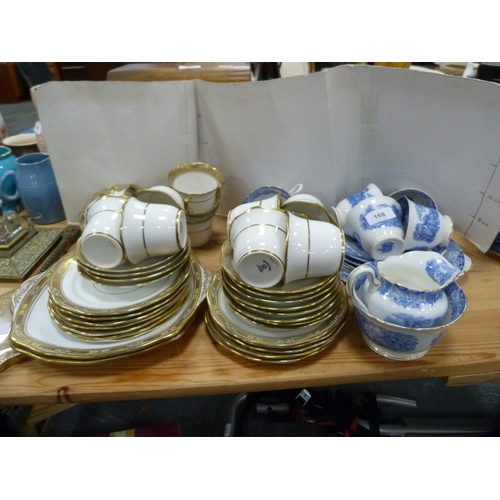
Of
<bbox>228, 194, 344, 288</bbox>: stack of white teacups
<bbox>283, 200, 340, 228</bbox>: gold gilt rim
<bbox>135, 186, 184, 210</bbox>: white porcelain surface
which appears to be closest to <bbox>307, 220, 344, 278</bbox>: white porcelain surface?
<bbox>228, 194, 344, 288</bbox>: stack of white teacups

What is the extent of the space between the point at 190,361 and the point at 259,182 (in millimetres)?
501

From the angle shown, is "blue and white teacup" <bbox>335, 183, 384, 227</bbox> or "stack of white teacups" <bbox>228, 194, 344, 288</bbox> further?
"blue and white teacup" <bbox>335, 183, 384, 227</bbox>

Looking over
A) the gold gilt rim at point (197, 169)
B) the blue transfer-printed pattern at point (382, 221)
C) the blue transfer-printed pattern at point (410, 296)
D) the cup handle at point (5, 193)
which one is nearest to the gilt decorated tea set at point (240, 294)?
the blue transfer-printed pattern at point (410, 296)

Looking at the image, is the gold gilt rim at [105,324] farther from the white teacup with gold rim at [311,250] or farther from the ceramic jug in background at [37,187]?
the ceramic jug in background at [37,187]

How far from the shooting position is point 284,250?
1.84 ft

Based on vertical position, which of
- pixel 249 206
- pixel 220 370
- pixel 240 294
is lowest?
pixel 220 370

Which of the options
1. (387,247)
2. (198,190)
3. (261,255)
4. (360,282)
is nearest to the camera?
(261,255)

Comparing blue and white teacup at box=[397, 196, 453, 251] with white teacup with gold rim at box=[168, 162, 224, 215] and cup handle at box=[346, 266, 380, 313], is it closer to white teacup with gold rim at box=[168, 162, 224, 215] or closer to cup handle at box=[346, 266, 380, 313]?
cup handle at box=[346, 266, 380, 313]

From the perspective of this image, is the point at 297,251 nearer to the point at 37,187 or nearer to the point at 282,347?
the point at 282,347

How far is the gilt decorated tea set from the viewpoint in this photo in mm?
569

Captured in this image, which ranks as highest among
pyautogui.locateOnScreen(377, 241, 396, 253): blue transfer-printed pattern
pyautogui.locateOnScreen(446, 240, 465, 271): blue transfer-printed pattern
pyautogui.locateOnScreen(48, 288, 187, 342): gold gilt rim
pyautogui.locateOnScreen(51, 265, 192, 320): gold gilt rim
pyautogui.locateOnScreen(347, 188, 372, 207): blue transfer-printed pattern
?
pyautogui.locateOnScreen(347, 188, 372, 207): blue transfer-printed pattern

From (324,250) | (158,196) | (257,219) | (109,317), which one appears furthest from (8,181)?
(324,250)

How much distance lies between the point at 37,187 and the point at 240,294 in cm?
65

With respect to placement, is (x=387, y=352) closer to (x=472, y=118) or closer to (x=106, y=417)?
(x=472, y=118)
